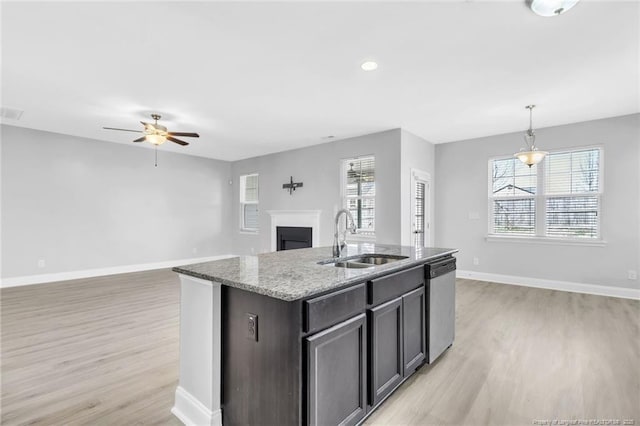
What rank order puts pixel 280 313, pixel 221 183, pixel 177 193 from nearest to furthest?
pixel 280 313
pixel 177 193
pixel 221 183

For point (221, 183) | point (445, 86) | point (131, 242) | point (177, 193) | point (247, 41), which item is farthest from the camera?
point (221, 183)

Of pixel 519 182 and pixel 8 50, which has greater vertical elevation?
pixel 8 50

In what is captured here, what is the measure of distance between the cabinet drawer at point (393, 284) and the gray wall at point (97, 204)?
6214mm

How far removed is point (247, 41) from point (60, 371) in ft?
9.83

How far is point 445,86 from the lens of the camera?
3449 mm

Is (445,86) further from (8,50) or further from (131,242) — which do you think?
(131,242)

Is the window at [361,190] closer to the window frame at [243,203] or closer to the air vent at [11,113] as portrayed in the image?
the window frame at [243,203]

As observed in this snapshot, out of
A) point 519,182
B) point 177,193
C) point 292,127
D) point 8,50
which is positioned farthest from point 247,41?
point 177,193

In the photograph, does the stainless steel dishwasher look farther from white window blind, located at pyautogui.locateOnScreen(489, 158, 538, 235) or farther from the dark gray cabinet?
white window blind, located at pyautogui.locateOnScreen(489, 158, 538, 235)

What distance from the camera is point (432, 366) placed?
2.49m

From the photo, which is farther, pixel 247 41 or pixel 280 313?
pixel 247 41

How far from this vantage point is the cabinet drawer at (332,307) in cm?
143

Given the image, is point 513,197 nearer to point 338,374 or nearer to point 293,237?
point 293,237

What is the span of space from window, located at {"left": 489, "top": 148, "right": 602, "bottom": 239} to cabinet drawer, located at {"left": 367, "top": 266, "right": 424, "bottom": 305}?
4.02 metres
